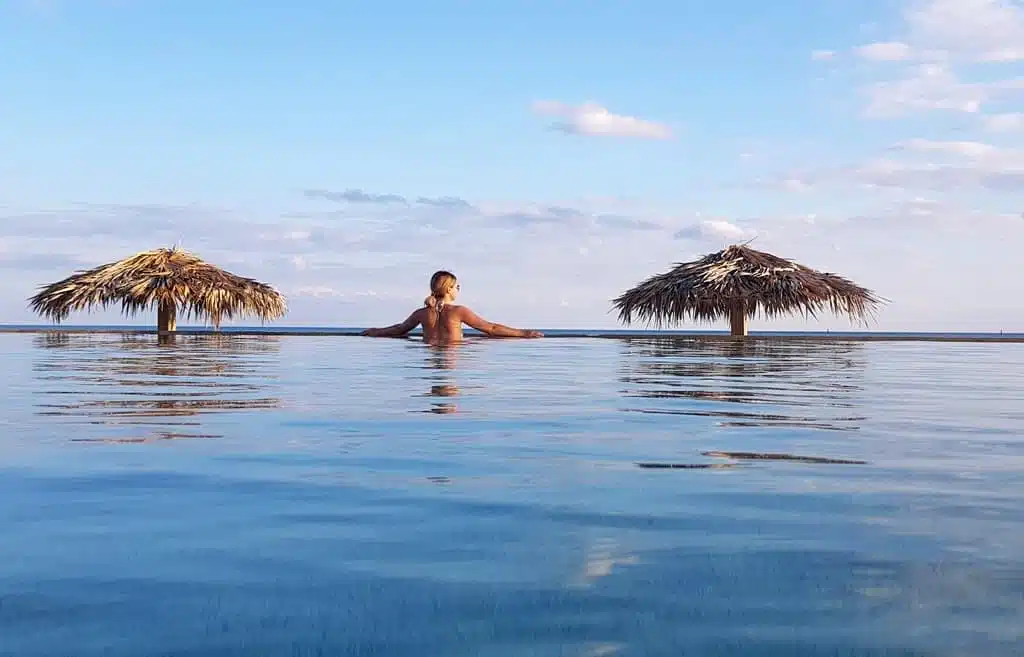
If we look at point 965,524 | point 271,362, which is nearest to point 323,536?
point 965,524

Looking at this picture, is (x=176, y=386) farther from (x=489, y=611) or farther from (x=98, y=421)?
(x=489, y=611)

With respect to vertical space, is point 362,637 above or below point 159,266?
below

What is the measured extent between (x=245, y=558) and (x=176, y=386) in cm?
556

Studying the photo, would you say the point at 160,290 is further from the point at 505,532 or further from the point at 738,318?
the point at 505,532

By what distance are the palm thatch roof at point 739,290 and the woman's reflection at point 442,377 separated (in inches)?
409

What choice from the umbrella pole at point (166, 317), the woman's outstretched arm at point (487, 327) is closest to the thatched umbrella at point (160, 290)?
the umbrella pole at point (166, 317)

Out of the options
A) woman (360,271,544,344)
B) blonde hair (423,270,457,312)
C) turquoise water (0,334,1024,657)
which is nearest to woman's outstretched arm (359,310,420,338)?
woman (360,271,544,344)

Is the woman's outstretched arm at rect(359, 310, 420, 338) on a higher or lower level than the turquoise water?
higher

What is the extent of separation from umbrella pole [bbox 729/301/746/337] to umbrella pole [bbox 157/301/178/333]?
1321 cm

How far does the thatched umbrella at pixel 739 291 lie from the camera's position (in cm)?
2277

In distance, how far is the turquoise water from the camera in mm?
1773

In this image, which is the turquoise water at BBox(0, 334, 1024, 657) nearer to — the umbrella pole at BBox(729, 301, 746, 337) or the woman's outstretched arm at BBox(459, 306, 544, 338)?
the woman's outstretched arm at BBox(459, 306, 544, 338)

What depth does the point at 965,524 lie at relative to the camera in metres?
2.67

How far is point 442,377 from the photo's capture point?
8.50 meters
